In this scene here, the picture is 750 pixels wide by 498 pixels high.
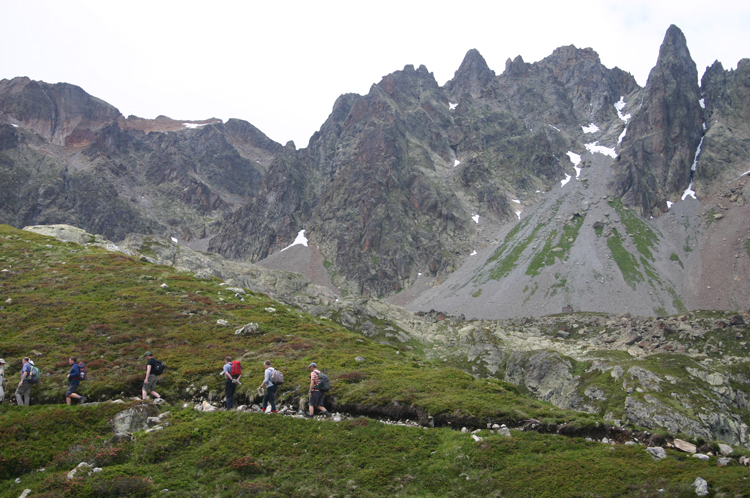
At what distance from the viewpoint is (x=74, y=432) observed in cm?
1588

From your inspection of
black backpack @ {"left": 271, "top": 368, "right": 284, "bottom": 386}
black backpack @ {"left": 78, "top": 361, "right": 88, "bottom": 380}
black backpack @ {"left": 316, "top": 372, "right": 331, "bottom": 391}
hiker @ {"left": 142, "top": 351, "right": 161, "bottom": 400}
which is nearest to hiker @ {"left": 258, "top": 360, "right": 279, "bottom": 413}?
black backpack @ {"left": 271, "top": 368, "right": 284, "bottom": 386}

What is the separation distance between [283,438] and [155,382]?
905 cm

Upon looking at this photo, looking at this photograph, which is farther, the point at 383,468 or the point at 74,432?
the point at 74,432

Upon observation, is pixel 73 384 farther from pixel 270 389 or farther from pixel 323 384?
pixel 323 384

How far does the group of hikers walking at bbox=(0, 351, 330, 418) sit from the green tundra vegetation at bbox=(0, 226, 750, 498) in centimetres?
77

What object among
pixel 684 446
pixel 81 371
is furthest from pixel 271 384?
pixel 684 446

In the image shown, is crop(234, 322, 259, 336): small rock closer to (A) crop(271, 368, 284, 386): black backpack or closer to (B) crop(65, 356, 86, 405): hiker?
(B) crop(65, 356, 86, 405): hiker

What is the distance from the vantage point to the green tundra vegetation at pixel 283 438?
12992 mm

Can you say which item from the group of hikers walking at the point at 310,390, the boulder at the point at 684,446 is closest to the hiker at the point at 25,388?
the group of hikers walking at the point at 310,390

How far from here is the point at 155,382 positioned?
21.1 meters

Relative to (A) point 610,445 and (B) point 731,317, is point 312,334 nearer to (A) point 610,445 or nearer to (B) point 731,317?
(A) point 610,445

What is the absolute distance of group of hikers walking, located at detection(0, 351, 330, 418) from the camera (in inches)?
736

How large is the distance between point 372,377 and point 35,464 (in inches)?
587

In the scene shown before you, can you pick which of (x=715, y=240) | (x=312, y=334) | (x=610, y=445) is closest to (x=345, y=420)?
(x=610, y=445)
